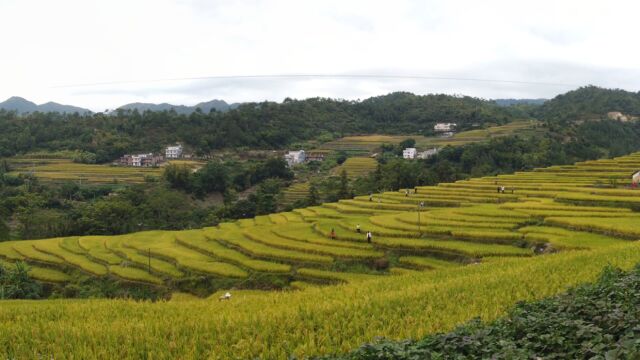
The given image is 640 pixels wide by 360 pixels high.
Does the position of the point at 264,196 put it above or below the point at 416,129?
below

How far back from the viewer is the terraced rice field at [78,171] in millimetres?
59375

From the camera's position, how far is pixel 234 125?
84875 millimetres

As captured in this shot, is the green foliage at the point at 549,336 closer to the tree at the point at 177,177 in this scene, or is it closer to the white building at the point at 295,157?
the tree at the point at 177,177

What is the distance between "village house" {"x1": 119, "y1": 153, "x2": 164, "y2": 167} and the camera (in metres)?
73.2

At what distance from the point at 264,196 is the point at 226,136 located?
118 feet

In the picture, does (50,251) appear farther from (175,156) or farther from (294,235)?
(175,156)

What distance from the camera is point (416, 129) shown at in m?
103

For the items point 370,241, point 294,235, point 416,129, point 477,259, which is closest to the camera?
point 477,259

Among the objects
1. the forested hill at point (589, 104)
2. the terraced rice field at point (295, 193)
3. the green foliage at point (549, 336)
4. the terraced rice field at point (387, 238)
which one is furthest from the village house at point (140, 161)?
the green foliage at point (549, 336)

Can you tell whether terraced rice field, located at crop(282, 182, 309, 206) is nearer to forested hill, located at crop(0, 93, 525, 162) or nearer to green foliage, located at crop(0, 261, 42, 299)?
forested hill, located at crop(0, 93, 525, 162)

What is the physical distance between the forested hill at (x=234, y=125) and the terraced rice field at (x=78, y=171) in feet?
20.1

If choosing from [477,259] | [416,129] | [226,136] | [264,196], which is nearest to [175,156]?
[226,136]

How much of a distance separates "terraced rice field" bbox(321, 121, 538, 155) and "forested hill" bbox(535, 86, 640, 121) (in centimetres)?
1322

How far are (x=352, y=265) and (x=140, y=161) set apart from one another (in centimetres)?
5943
